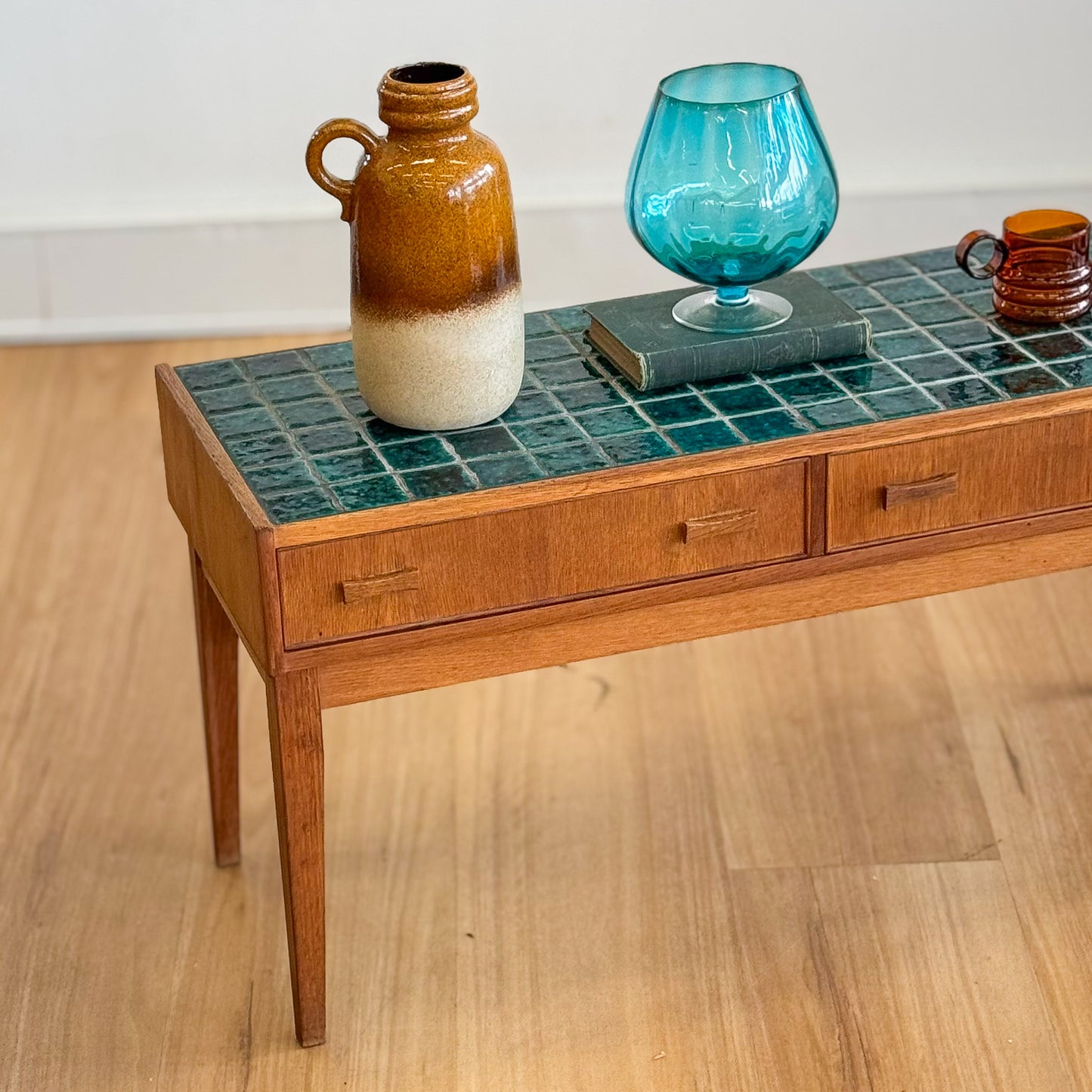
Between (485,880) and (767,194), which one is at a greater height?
(767,194)

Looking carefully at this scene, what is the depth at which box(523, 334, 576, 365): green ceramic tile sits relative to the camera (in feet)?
5.22

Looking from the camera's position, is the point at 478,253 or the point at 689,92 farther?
the point at 689,92

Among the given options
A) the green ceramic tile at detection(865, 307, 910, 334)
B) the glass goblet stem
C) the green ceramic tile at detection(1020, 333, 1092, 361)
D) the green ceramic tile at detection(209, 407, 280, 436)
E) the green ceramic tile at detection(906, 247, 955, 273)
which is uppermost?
the glass goblet stem

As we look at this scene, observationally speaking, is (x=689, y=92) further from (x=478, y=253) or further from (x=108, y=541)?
(x=108, y=541)

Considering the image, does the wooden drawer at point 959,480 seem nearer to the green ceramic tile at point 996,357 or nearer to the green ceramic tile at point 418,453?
the green ceramic tile at point 996,357

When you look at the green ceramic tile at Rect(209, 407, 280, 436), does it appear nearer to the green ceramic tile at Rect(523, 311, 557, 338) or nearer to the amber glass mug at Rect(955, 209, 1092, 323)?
the green ceramic tile at Rect(523, 311, 557, 338)

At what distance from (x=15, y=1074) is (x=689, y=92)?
3.72 feet

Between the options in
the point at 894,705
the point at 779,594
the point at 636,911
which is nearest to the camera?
the point at 779,594

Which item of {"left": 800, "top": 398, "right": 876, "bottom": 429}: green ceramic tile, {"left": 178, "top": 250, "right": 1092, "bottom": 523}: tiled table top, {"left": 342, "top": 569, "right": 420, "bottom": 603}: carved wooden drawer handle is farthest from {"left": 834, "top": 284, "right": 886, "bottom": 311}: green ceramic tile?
{"left": 342, "top": 569, "right": 420, "bottom": 603}: carved wooden drawer handle

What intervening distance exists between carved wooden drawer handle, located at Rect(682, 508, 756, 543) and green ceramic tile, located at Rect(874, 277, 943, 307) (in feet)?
1.27

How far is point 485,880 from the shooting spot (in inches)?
70.6

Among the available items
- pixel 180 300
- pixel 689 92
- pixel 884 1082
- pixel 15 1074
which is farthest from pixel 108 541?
pixel 884 1082

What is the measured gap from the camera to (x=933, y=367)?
1.52 metres

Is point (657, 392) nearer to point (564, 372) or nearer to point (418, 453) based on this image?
point (564, 372)
